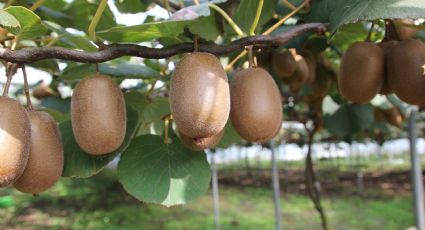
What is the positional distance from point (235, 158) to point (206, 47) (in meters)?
22.1

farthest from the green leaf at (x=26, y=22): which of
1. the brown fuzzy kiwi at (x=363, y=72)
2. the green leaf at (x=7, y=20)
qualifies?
the brown fuzzy kiwi at (x=363, y=72)

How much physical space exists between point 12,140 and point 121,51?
8.6 inches

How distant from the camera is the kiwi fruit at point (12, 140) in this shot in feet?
2.16

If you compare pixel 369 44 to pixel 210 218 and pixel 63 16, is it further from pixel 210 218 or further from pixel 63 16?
pixel 210 218

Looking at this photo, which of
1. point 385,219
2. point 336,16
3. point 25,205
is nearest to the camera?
point 336,16

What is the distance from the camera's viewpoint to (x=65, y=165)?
3.01 ft

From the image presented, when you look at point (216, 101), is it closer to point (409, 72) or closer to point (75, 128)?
point (75, 128)

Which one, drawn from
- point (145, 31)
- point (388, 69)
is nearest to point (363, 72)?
point (388, 69)

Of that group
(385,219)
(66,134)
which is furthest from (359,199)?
(66,134)

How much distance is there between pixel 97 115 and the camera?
0.76 metres

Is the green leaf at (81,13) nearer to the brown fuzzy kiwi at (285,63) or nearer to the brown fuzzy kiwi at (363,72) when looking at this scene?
the brown fuzzy kiwi at (285,63)

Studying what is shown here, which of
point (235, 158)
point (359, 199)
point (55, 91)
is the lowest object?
point (235, 158)

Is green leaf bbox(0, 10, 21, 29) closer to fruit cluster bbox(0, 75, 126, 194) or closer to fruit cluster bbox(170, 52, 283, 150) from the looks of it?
fruit cluster bbox(0, 75, 126, 194)

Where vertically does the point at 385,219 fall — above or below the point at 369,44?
below
